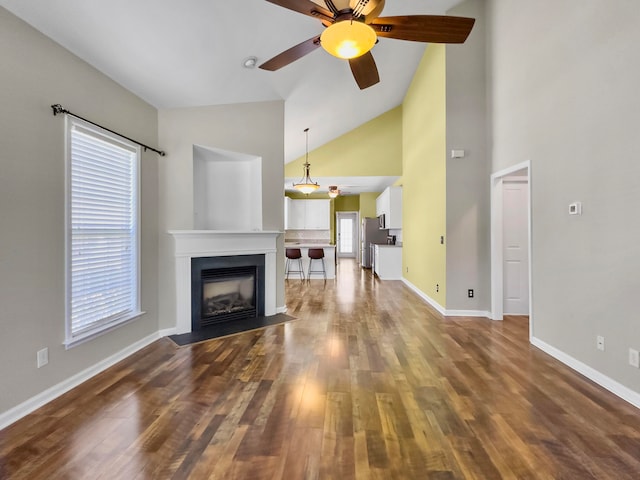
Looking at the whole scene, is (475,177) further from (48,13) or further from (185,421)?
(48,13)

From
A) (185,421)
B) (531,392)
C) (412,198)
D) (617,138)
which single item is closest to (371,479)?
(185,421)

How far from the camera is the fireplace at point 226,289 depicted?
3516 millimetres

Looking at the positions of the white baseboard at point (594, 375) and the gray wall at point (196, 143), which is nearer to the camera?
the white baseboard at point (594, 375)

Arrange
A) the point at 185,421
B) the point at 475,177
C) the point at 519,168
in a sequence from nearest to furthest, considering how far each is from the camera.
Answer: the point at 185,421 → the point at 519,168 → the point at 475,177

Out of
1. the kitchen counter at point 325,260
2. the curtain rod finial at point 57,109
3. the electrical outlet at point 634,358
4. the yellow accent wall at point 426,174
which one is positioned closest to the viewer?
the electrical outlet at point 634,358

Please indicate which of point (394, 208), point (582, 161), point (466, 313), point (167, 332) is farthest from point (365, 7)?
point (394, 208)

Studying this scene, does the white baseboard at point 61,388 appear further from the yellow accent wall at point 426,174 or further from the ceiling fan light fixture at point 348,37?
the yellow accent wall at point 426,174

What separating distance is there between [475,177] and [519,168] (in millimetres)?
750

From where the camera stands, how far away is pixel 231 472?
141 cm

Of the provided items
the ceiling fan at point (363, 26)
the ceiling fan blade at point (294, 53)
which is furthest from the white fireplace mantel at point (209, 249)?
the ceiling fan at point (363, 26)

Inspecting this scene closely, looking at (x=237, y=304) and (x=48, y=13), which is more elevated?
(x=48, y=13)

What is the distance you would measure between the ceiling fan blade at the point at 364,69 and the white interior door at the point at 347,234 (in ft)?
29.8

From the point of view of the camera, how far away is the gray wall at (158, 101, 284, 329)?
334 cm

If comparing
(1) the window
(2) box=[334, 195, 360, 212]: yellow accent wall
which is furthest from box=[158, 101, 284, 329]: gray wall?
(2) box=[334, 195, 360, 212]: yellow accent wall
